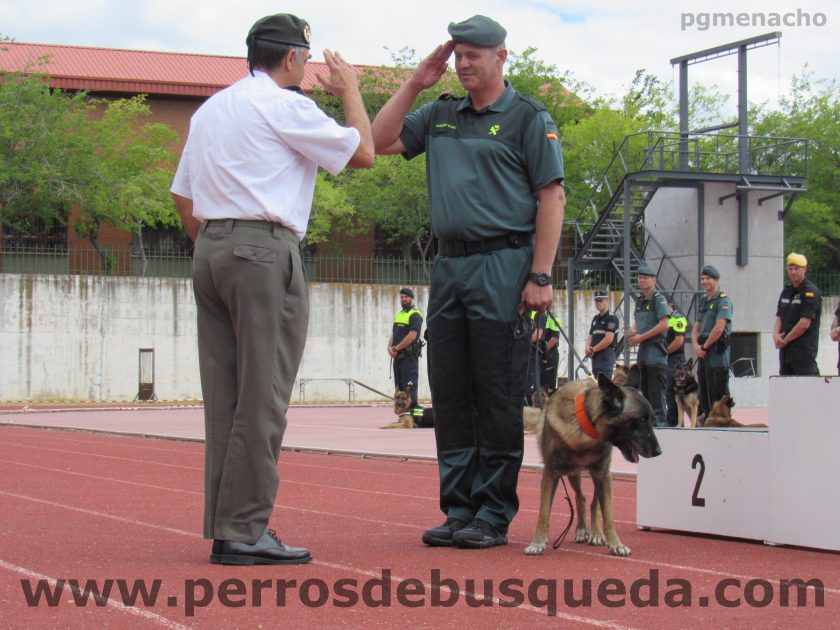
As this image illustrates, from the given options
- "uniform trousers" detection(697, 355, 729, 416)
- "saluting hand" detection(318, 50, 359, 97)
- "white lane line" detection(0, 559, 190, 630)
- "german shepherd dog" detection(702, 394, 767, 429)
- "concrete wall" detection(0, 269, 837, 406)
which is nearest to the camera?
"white lane line" detection(0, 559, 190, 630)

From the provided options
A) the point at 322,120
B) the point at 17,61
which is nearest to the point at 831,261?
the point at 17,61

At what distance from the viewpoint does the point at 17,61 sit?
4894cm

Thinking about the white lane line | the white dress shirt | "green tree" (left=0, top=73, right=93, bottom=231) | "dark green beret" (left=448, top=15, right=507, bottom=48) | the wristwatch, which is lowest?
the white lane line

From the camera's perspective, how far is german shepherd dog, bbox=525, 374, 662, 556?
632 cm

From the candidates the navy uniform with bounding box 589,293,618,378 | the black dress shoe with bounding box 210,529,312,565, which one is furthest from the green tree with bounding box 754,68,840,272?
the black dress shoe with bounding box 210,529,312,565

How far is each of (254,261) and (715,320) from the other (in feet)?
37.5

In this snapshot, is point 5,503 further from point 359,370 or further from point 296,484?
point 359,370

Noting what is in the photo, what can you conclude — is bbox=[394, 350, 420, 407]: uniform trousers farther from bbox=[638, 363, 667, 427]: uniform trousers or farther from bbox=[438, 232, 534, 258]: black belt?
bbox=[438, 232, 534, 258]: black belt

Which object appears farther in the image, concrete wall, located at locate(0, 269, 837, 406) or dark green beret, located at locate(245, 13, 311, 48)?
concrete wall, located at locate(0, 269, 837, 406)

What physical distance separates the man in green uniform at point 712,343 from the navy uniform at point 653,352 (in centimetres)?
46

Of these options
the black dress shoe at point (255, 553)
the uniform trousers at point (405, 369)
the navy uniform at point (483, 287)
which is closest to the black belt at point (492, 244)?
the navy uniform at point (483, 287)

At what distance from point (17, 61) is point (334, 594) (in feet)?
157

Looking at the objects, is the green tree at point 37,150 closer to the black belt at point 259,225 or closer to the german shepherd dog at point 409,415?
the german shepherd dog at point 409,415

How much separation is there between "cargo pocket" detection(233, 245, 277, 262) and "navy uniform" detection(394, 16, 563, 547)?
1306mm
